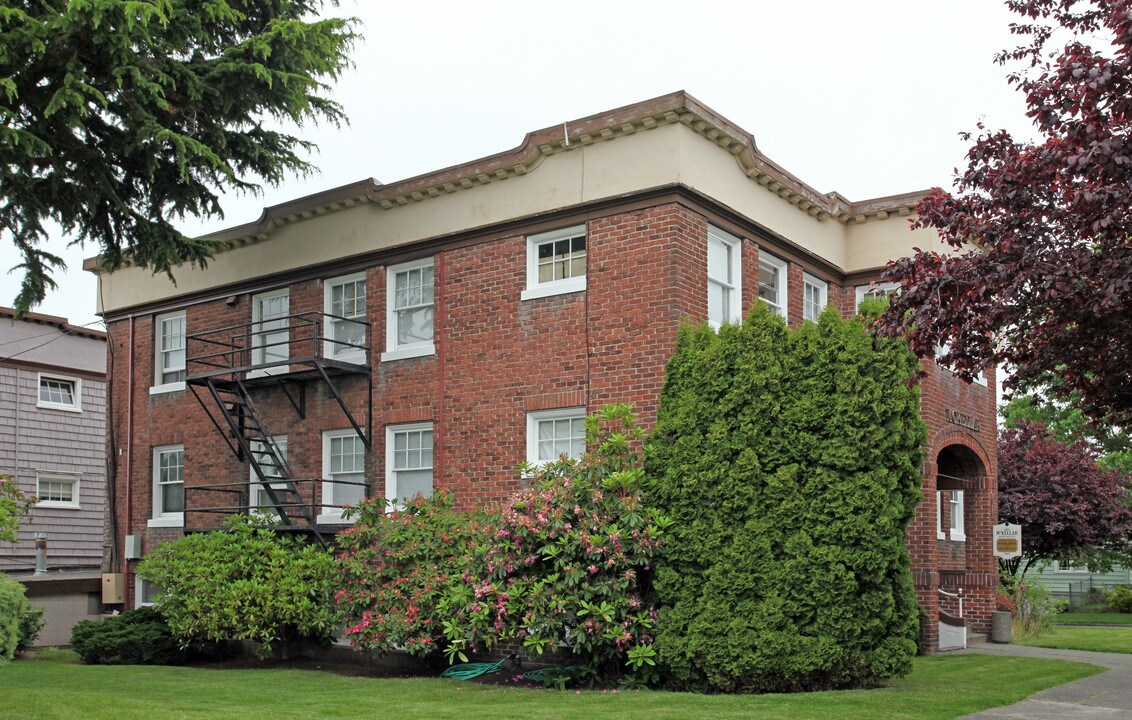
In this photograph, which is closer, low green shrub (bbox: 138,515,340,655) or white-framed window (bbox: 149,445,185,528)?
low green shrub (bbox: 138,515,340,655)

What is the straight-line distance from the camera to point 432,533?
1614cm

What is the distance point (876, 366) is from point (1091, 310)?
3.48 meters

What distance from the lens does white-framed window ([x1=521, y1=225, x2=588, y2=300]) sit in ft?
55.2

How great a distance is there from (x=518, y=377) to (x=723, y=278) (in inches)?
135

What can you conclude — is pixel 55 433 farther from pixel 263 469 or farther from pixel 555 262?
pixel 555 262

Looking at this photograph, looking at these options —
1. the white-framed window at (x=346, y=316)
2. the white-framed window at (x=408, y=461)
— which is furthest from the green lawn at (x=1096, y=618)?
the white-framed window at (x=346, y=316)

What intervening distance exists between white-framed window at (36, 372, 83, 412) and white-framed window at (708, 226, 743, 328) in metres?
20.2

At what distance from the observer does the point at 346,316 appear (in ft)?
64.4

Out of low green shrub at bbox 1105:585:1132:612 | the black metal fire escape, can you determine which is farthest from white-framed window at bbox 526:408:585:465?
low green shrub at bbox 1105:585:1132:612

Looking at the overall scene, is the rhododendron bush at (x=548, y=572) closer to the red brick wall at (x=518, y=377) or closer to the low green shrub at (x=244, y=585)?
the red brick wall at (x=518, y=377)

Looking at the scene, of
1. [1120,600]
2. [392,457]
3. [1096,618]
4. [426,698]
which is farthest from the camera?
[1120,600]

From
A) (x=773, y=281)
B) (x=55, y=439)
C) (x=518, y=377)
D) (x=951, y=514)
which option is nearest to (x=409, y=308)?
(x=518, y=377)

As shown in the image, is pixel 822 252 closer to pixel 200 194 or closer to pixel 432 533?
pixel 432 533

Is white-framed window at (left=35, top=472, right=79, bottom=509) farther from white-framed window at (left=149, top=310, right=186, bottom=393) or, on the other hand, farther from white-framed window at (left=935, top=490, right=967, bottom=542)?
white-framed window at (left=935, top=490, right=967, bottom=542)
